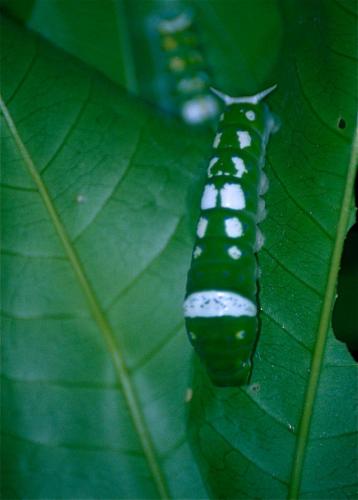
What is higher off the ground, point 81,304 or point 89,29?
point 89,29

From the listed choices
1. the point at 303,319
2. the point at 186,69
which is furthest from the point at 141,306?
the point at 186,69

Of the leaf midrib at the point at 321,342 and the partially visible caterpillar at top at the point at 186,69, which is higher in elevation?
the partially visible caterpillar at top at the point at 186,69

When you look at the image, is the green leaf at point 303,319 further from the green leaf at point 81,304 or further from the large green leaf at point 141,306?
the green leaf at point 81,304

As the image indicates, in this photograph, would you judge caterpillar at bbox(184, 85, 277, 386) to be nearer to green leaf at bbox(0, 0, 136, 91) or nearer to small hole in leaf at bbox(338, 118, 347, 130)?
small hole in leaf at bbox(338, 118, 347, 130)

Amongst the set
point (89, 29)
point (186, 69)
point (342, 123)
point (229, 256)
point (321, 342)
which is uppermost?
point (89, 29)

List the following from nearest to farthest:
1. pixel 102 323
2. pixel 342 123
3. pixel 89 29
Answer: pixel 342 123 → pixel 102 323 → pixel 89 29

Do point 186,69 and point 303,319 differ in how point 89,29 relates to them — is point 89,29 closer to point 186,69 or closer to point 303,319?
point 186,69

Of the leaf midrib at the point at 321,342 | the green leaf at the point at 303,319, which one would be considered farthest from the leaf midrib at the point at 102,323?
the leaf midrib at the point at 321,342

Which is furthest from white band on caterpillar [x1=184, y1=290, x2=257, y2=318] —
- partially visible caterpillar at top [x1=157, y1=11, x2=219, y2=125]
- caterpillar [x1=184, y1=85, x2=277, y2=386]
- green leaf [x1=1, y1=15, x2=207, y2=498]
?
partially visible caterpillar at top [x1=157, y1=11, x2=219, y2=125]
